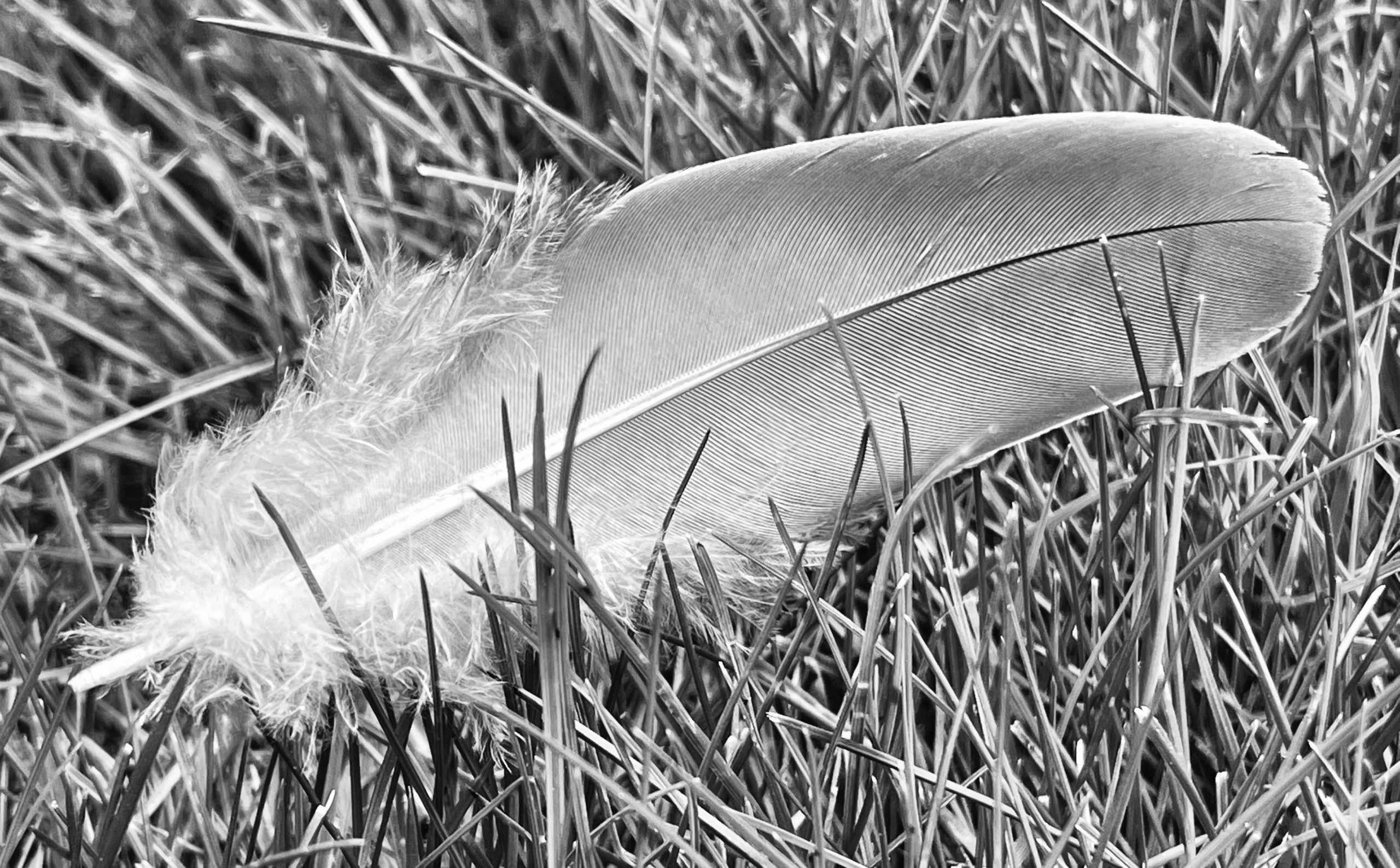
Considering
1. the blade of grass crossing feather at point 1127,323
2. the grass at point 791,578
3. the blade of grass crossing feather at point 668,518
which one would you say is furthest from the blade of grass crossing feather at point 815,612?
the blade of grass crossing feather at point 1127,323

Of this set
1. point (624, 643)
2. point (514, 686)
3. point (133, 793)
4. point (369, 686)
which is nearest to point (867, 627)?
point (624, 643)

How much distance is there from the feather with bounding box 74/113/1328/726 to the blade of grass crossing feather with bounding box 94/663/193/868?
0.03 metres

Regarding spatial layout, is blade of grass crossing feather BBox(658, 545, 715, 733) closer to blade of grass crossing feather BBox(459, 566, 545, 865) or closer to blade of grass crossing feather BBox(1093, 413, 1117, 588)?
blade of grass crossing feather BBox(459, 566, 545, 865)

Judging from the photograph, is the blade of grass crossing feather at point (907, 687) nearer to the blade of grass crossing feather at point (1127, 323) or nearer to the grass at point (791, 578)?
the grass at point (791, 578)

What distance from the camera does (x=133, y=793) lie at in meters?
0.75

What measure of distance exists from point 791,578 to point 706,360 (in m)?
0.21

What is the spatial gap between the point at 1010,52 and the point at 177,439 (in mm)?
918

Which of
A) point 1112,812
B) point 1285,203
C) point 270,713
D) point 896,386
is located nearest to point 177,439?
point 270,713

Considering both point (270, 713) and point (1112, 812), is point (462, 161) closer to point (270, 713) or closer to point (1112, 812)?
point (270, 713)

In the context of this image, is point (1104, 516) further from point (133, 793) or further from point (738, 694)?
point (133, 793)

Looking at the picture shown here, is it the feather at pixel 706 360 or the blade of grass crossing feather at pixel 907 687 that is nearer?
the blade of grass crossing feather at pixel 907 687

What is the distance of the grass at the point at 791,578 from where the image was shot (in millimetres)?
759

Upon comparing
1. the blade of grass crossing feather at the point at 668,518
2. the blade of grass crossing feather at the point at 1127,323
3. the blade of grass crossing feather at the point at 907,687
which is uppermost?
the blade of grass crossing feather at the point at 1127,323

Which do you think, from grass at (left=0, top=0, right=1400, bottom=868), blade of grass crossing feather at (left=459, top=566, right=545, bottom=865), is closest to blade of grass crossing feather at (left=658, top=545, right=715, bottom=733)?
grass at (left=0, top=0, right=1400, bottom=868)
